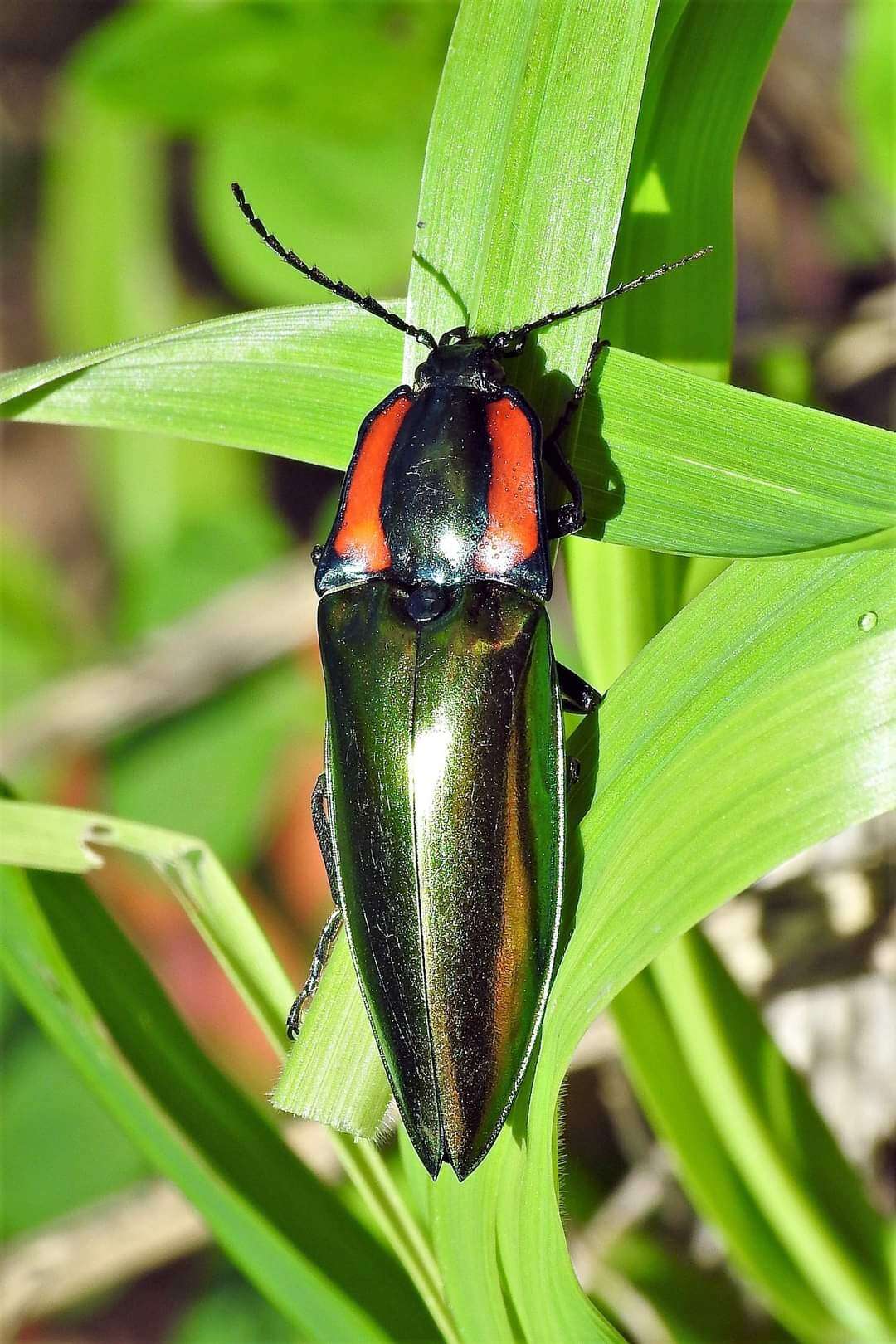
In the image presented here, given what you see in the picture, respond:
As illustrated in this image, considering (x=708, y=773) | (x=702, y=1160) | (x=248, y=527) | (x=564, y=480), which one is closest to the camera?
(x=708, y=773)

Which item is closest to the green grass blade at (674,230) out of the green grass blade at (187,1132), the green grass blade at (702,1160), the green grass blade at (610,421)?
the green grass blade at (610,421)

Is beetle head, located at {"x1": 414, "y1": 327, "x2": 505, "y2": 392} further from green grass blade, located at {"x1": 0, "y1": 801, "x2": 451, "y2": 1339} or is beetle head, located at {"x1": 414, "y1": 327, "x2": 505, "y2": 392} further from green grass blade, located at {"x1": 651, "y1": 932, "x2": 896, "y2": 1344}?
green grass blade, located at {"x1": 651, "y1": 932, "x2": 896, "y2": 1344}

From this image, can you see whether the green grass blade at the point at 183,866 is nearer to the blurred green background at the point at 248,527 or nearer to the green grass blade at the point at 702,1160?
the green grass blade at the point at 702,1160

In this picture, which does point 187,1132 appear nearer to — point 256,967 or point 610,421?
point 256,967

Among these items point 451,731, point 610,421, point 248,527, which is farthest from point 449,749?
point 248,527

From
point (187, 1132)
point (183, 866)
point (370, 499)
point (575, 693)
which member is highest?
point (370, 499)

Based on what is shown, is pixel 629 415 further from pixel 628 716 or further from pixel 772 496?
pixel 628 716

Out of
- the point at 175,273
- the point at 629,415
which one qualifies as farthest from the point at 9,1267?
the point at 175,273
